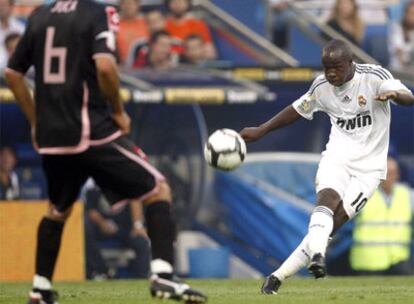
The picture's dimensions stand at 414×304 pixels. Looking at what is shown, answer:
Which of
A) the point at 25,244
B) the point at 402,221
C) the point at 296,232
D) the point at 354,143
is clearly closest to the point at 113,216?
the point at 25,244

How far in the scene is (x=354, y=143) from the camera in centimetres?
1191

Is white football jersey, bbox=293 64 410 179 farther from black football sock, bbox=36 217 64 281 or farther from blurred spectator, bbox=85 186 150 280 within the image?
blurred spectator, bbox=85 186 150 280

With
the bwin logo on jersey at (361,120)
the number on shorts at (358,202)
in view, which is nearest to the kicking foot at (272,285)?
the number on shorts at (358,202)

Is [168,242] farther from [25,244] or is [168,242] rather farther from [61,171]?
[25,244]

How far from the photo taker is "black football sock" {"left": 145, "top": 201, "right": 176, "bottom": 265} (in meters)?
8.77

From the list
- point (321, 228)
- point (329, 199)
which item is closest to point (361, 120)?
point (329, 199)

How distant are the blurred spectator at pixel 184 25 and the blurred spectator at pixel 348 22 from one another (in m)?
2.02

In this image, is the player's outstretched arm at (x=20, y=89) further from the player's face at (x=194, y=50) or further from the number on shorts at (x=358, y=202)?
the player's face at (x=194, y=50)

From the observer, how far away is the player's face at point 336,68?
1148cm

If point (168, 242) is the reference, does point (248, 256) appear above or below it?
below

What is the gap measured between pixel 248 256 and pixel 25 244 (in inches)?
136

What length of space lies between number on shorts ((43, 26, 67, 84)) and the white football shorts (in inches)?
136

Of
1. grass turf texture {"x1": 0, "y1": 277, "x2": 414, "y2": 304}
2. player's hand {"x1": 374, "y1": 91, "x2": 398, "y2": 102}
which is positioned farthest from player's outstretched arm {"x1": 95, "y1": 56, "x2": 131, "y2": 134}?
player's hand {"x1": 374, "y1": 91, "x2": 398, "y2": 102}

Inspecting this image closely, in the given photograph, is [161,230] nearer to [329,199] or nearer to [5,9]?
[329,199]
